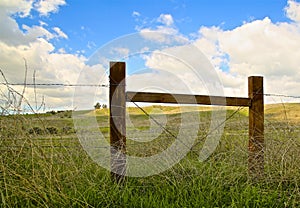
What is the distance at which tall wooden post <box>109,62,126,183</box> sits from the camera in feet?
13.6

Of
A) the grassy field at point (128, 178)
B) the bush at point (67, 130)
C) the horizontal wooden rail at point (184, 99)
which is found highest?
the horizontal wooden rail at point (184, 99)

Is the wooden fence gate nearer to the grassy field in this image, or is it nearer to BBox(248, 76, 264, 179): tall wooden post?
BBox(248, 76, 264, 179): tall wooden post

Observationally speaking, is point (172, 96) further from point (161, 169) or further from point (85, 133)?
point (85, 133)

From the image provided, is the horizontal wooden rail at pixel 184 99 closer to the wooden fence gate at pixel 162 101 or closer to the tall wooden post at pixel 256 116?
the wooden fence gate at pixel 162 101

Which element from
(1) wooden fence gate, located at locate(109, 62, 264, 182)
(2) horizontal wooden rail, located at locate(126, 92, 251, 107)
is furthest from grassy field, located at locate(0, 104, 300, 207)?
(2) horizontal wooden rail, located at locate(126, 92, 251, 107)

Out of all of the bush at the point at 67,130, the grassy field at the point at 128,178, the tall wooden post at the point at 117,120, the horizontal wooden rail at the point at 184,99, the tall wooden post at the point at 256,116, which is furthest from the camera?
the bush at the point at 67,130

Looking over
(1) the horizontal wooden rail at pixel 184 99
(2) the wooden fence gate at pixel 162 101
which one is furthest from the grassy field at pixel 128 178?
(1) the horizontal wooden rail at pixel 184 99

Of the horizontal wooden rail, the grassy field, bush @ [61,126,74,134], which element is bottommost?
the grassy field

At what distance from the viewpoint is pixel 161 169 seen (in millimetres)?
4184

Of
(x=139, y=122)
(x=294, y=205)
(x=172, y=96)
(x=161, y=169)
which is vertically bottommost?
(x=294, y=205)

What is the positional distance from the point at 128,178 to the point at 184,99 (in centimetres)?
139

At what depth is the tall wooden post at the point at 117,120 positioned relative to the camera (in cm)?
414

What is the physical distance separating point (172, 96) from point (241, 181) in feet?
4.71

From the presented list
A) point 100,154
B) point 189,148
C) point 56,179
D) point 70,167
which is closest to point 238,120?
point 189,148
